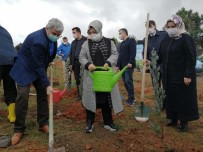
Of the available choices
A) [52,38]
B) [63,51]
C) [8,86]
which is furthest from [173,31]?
[63,51]

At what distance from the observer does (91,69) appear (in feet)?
13.1

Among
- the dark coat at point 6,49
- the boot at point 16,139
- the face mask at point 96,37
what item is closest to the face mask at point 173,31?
the face mask at point 96,37

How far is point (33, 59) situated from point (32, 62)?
0.18 m

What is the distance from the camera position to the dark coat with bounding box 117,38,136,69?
20.2 ft

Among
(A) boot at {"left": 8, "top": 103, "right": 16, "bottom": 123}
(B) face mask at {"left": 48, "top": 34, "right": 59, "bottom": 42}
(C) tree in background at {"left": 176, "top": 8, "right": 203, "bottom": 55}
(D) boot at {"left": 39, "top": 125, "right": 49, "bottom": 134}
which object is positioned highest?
(C) tree in background at {"left": 176, "top": 8, "right": 203, "bottom": 55}

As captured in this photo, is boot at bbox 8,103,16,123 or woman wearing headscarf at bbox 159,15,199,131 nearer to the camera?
woman wearing headscarf at bbox 159,15,199,131

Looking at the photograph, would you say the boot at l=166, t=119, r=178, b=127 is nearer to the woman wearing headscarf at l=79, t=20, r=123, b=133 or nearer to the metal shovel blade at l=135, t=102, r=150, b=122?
the metal shovel blade at l=135, t=102, r=150, b=122

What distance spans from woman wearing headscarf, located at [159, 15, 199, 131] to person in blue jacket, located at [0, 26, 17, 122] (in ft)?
8.18

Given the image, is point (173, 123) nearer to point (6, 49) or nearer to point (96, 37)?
point (96, 37)

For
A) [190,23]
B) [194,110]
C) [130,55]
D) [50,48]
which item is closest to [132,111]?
[130,55]

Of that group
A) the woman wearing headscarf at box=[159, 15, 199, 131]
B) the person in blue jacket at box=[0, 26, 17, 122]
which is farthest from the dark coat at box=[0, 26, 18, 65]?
the woman wearing headscarf at box=[159, 15, 199, 131]

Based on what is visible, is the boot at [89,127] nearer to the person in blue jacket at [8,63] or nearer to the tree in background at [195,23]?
the person in blue jacket at [8,63]

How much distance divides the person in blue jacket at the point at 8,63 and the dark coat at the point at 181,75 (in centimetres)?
250

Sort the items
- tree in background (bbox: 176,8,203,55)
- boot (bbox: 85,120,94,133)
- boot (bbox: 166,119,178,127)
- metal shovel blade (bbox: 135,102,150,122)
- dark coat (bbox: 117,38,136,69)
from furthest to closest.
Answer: tree in background (bbox: 176,8,203,55), dark coat (bbox: 117,38,136,69), metal shovel blade (bbox: 135,102,150,122), boot (bbox: 166,119,178,127), boot (bbox: 85,120,94,133)
